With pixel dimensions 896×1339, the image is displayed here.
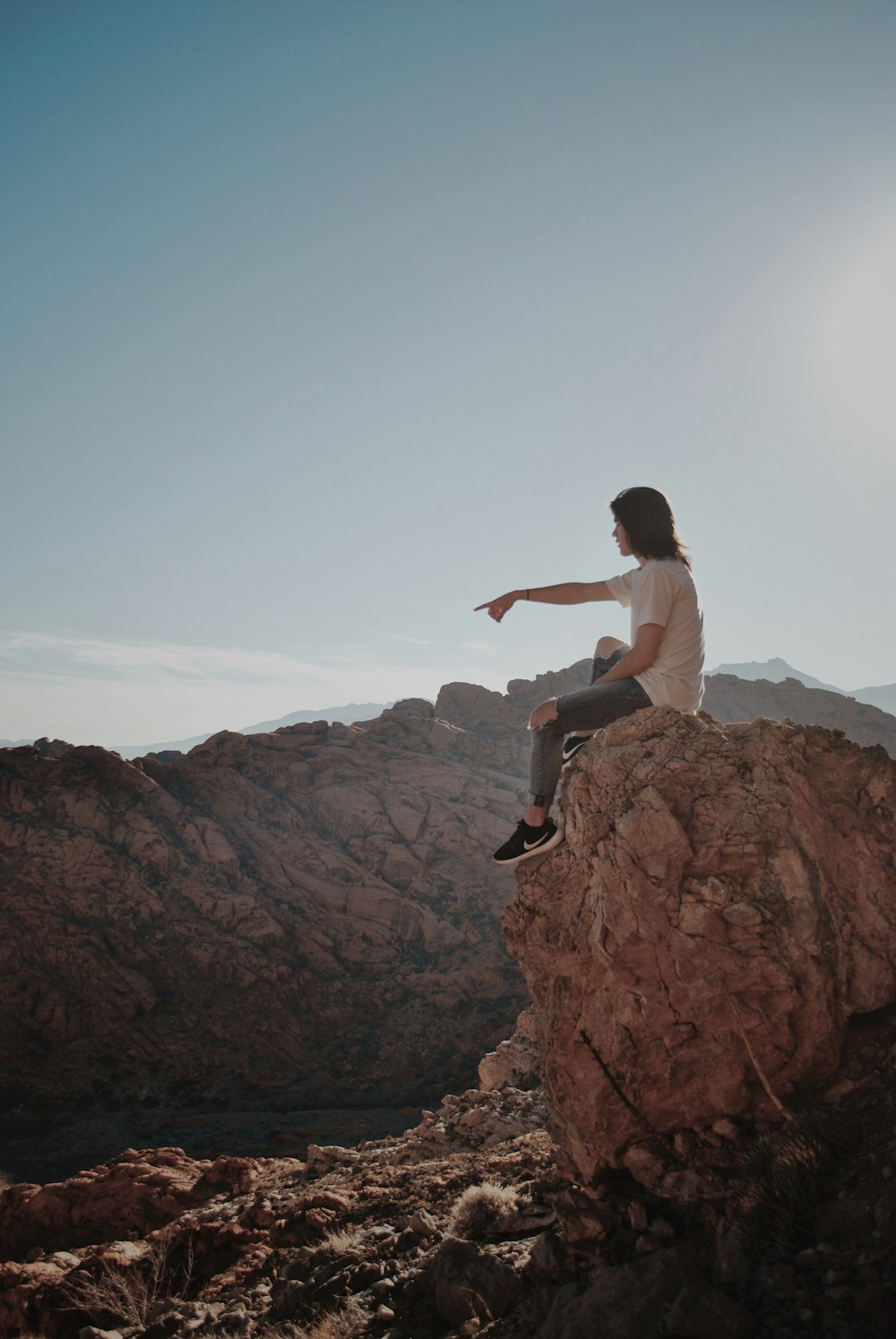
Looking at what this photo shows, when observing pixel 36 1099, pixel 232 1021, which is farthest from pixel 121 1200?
pixel 232 1021

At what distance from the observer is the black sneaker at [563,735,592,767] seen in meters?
5.81

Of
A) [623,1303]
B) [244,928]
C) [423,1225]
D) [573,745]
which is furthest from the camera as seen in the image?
[244,928]

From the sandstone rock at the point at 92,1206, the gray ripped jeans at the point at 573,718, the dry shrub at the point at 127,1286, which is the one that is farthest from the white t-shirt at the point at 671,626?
the sandstone rock at the point at 92,1206

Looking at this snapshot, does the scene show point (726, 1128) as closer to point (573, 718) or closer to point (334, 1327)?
point (573, 718)

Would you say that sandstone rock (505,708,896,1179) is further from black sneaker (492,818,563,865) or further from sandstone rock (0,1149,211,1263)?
sandstone rock (0,1149,211,1263)

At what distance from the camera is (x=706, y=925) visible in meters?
4.73

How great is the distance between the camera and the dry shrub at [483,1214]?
576 cm

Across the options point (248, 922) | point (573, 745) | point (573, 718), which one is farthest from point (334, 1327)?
point (248, 922)

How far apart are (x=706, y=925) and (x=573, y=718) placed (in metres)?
1.71

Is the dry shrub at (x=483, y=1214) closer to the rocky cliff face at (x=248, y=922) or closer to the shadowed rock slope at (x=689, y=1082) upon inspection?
the shadowed rock slope at (x=689, y=1082)

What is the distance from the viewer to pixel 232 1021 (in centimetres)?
2723

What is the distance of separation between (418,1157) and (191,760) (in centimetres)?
3008

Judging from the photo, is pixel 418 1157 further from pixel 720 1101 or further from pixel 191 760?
pixel 191 760

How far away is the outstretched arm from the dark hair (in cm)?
58
